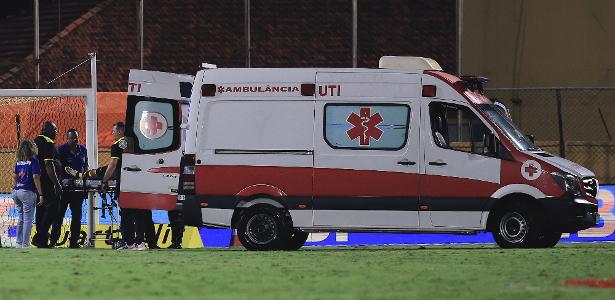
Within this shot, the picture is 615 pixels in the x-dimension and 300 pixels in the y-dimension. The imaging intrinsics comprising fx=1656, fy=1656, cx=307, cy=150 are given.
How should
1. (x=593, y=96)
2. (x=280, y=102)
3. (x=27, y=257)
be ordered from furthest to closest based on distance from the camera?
(x=593, y=96), (x=280, y=102), (x=27, y=257)

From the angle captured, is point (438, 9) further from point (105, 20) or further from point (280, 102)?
point (280, 102)

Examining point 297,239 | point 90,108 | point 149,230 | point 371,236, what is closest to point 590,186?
point 297,239

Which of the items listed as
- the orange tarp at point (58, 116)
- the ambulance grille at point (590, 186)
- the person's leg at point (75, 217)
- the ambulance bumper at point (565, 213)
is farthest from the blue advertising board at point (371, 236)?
the ambulance bumper at point (565, 213)

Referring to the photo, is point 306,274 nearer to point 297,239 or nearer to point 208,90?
point 208,90

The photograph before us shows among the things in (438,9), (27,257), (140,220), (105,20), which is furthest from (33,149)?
(438,9)

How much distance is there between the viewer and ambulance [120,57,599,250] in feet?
63.1

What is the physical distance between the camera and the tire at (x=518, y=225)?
63.2 feet

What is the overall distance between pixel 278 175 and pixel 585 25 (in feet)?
32.8

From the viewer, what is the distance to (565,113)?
26.4 meters

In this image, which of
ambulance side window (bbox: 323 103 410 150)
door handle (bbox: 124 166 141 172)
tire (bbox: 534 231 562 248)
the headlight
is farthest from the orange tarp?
the headlight

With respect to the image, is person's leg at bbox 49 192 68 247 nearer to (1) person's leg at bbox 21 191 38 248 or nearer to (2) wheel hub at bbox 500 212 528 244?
(1) person's leg at bbox 21 191 38 248

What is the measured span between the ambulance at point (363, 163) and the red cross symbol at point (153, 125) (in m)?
1.11

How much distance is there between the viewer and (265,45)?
28.0 metres

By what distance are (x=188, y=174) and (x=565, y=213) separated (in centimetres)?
443
